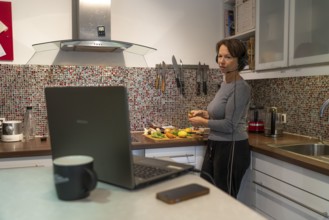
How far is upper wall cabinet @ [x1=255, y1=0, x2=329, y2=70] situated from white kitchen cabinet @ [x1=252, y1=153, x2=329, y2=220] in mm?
659

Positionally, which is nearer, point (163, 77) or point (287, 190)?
point (287, 190)

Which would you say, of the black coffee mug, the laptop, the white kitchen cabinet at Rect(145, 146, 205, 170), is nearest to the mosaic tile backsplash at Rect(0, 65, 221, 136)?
the white kitchen cabinet at Rect(145, 146, 205, 170)

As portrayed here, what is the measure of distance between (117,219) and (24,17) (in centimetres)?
221

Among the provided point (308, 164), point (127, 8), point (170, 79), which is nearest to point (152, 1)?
point (127, 8)

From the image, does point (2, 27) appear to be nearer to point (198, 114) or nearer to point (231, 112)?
point (198, 114)

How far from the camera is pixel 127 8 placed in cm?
273

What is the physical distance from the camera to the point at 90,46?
232cm

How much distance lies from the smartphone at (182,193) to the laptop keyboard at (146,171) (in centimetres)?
12

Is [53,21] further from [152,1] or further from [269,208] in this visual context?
[269,208]

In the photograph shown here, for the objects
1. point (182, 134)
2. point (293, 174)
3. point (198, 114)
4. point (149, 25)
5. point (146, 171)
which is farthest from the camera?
point (149, 25)

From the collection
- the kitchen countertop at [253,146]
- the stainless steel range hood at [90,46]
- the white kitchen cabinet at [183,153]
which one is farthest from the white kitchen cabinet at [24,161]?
the stainless steel range hood at [90,46]

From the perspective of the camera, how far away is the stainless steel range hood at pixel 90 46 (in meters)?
2.30

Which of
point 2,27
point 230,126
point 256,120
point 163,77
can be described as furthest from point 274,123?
point 2,27

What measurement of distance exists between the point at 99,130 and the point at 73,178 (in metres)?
0.15
